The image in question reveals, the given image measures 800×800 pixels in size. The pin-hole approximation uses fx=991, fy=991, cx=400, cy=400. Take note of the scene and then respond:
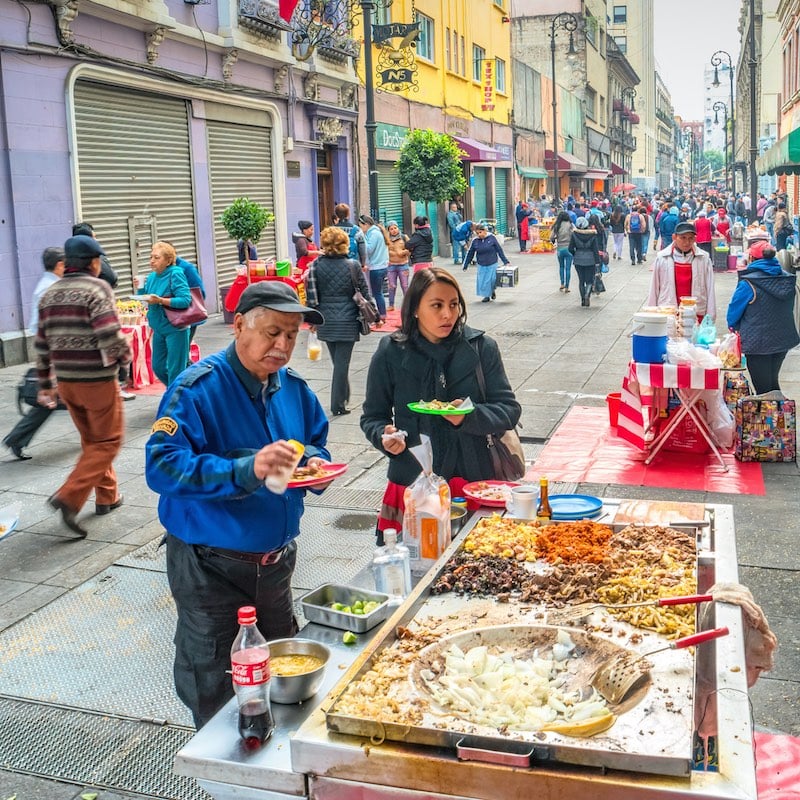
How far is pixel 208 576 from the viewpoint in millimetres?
3549

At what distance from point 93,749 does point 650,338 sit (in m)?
6.09

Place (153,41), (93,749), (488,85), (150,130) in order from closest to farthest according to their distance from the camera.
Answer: (93,749) → (153,41) → (150,130) → (488,85)

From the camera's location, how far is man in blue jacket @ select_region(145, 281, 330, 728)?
3283 mm

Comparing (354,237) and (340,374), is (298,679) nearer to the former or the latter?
(340,374)

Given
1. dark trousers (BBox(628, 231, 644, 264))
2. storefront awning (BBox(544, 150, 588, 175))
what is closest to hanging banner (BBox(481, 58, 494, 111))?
dark trousers (BBox(628, 231, 644, 264))

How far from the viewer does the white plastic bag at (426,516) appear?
4.17m

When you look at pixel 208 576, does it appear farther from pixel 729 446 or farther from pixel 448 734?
pixel 729 446

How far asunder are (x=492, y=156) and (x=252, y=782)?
117 ft

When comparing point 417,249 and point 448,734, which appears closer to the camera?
point 448,734

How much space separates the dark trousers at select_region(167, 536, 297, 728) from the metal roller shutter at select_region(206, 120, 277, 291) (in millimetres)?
15909

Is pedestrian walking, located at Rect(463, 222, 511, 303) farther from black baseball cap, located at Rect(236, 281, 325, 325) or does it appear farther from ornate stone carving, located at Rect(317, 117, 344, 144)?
black baseball cap, located at Rect(236, 281, 325, 325)

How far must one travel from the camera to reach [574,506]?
445cm

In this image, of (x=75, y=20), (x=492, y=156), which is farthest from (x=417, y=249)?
(x=492, y=156)

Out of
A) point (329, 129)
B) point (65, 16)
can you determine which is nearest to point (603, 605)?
point (65, 16)
